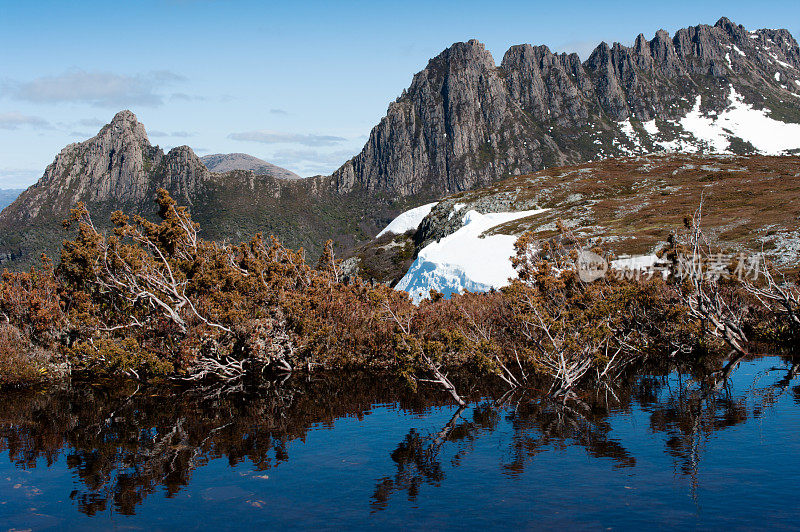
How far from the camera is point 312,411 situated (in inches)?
969

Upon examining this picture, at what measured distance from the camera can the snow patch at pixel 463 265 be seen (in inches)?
2413

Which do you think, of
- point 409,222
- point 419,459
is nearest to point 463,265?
point 419,459

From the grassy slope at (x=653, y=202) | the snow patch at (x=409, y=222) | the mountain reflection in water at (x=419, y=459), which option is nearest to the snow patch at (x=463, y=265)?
the grassy slope at (x=653, y=202)

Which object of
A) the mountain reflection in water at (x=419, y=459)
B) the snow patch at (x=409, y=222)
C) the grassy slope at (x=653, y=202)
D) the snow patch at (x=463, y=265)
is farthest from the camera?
the snow patch at (x=409, y=222)

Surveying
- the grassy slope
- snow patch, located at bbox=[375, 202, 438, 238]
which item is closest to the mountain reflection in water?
the grassy slope

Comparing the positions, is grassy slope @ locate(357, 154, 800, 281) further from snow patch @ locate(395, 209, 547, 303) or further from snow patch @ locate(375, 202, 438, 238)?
snow patch @ locate(375, 202, 438, 238)

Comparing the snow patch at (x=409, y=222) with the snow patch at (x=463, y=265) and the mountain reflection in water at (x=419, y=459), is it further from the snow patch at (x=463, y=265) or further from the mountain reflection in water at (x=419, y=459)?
the mountain reflection in water at (x=419, y=459)

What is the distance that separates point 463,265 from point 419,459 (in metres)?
48.7

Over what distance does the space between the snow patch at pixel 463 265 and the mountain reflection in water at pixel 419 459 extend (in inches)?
1336

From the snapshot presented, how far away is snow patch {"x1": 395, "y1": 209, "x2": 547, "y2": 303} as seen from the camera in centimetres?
6128

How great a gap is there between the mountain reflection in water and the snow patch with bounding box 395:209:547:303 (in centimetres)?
3393

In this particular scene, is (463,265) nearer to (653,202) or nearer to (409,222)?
(653,202)

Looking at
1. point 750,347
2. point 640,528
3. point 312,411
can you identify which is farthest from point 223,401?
point 750,347

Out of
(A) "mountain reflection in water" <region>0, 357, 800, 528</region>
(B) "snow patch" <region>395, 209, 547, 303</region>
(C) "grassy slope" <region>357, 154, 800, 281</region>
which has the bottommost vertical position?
(A) "mountain reflection in water" <region>0, 357, 800, 528</region>
